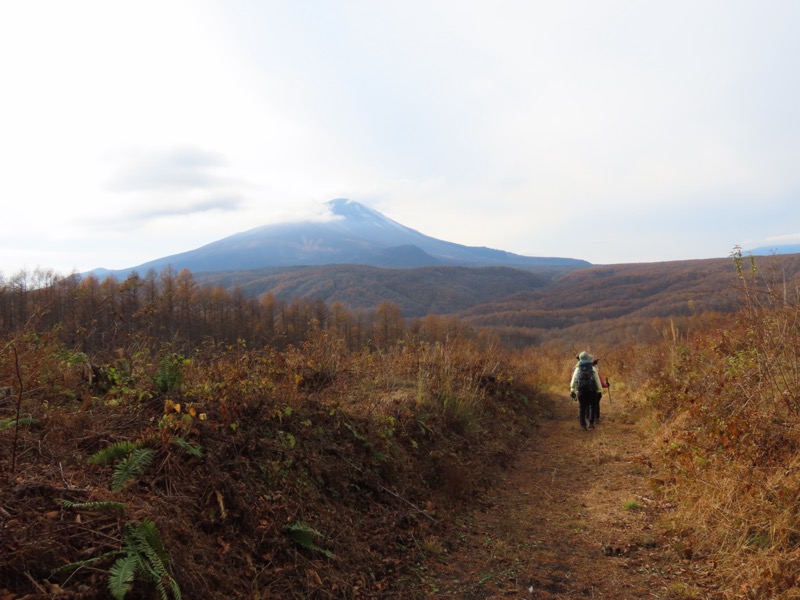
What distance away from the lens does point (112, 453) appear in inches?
139

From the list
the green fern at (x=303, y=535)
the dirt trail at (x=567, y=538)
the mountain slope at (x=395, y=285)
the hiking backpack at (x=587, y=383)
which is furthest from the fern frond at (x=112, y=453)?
the mountain slope at (x=395, y=285)

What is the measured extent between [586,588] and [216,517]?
3.07 meters

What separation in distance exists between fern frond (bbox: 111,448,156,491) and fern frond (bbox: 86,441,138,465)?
0.04m

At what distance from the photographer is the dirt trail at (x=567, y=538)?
394 centimetres

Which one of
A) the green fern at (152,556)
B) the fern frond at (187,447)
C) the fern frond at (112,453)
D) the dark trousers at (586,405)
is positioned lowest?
the dark trousers at (586,405)

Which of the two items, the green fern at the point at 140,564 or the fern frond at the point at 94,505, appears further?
the fern frond at the point at 94,505

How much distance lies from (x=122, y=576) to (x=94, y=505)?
531 mm

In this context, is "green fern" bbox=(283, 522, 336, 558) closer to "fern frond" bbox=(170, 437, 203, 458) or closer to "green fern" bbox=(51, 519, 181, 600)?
"fern frond" bbox=(170, 437, 203, 458)

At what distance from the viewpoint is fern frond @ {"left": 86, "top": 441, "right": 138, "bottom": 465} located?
3.43 m

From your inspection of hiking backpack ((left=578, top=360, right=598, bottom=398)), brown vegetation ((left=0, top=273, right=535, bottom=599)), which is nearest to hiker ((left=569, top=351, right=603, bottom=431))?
hiking backpack ((left=578, top=360, right=598, bottom=398))

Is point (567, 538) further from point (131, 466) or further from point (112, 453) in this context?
point (112, 453)

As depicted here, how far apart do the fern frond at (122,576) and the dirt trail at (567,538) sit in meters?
2.39

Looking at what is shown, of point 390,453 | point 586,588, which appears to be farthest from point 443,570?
point 390,453

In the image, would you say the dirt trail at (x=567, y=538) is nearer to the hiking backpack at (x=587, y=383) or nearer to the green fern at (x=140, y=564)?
the hiking backpack at (x=587, y=383)
